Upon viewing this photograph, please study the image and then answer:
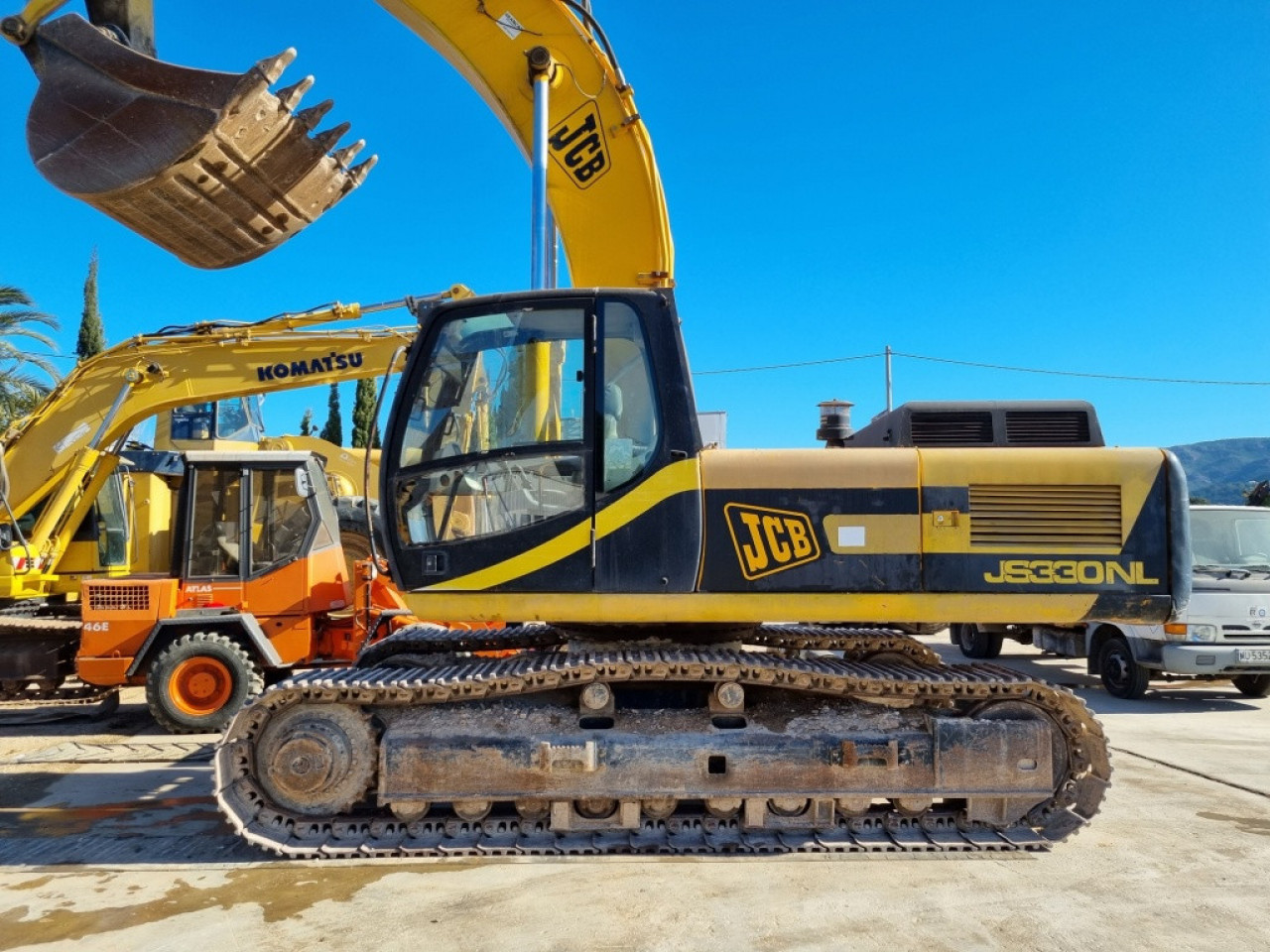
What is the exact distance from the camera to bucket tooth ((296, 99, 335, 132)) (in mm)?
5117

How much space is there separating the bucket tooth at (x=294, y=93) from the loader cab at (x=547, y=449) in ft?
5.75

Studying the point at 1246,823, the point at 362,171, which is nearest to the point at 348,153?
Result: the point at 362,171

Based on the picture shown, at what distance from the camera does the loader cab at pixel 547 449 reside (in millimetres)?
4027

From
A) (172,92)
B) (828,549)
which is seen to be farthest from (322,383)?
(828,549)

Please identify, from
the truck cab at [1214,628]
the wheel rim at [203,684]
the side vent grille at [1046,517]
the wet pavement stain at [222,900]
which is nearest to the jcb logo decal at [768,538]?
the side vent grille at [1046,517]

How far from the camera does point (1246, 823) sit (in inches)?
190

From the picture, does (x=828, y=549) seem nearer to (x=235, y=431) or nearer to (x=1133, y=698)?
(x=1133, y=698)

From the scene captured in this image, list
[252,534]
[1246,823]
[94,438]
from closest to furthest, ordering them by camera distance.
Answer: [1246,823], [252,534], [94,438]

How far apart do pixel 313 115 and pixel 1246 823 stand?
6670 mm

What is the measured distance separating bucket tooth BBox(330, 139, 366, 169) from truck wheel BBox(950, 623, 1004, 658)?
9.76 meters

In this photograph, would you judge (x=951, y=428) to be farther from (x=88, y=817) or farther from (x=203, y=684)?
(x=203, y=684)

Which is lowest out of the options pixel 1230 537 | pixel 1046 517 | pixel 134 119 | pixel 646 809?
pixel 646 809

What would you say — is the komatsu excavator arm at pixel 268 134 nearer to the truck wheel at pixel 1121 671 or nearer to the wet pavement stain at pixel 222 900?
the wet pavement stain at pixel 222 900

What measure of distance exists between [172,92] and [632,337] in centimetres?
275
